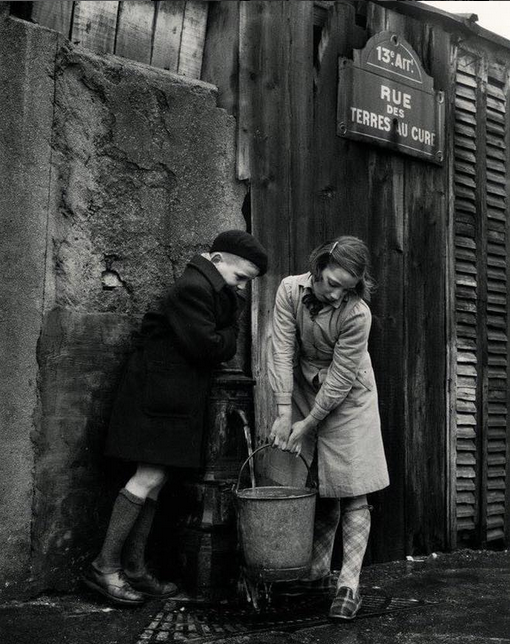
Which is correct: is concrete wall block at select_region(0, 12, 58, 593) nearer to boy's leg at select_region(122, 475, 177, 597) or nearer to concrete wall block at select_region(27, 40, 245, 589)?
concrete wall block at select_region(27, 40, 245, 589)

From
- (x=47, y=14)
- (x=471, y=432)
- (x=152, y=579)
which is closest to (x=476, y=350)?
(x=471, y=432)

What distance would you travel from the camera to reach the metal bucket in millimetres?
3650

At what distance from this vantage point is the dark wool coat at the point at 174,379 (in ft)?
12.7

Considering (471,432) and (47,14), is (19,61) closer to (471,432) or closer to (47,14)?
(47,14)

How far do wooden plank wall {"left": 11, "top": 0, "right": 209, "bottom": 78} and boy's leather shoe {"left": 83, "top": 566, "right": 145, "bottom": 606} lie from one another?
2.74 m

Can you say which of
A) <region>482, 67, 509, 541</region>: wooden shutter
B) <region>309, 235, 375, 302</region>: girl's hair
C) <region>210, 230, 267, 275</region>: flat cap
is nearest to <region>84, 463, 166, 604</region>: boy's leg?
<region>210, 230, 267, 275</region>: flat cap

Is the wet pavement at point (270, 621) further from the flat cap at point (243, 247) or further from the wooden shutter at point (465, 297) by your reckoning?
the flat cap at point (243, 247)

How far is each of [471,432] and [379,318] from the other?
1279 millimetres

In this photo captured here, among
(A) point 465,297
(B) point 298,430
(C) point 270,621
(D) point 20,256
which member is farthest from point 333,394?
(A) point 465,297

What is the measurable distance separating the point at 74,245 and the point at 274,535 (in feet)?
5.85

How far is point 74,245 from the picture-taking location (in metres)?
4.09

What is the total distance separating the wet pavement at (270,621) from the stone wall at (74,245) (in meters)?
0.30

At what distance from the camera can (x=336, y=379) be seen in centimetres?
399

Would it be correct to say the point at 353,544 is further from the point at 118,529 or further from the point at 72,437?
the point at 72,437
